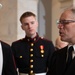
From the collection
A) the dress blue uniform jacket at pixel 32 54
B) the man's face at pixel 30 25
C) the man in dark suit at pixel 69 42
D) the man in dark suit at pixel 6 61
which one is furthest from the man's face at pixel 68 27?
the dress blue uniform jacket at pixel 32 54

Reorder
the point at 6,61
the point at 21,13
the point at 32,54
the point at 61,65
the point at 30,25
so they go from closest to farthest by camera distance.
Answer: the point at 61,65
the point at 6,61
the point at 30,25
the point at 32,54
the point at 21,13

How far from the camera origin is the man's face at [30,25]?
2473mm

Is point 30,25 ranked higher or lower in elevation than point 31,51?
higher

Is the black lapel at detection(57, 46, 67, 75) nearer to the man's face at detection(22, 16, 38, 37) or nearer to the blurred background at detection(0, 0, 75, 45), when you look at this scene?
the man's face at detection(22, 16, 38, 37)

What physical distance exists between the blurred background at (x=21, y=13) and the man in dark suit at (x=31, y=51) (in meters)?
1.06

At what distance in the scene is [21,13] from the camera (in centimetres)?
370

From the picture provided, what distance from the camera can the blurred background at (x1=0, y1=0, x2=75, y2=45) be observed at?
370cm

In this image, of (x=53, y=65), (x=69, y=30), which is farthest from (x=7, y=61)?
(x=69, y=30)

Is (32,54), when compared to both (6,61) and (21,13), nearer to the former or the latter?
(6,61)

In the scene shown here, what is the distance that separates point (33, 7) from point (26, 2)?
0.14 metres

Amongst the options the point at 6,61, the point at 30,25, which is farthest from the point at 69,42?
the point at 30,25

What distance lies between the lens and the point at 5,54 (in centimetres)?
206

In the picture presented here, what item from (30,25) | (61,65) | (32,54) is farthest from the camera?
(32,54)

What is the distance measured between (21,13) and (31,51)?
1.18 metres
